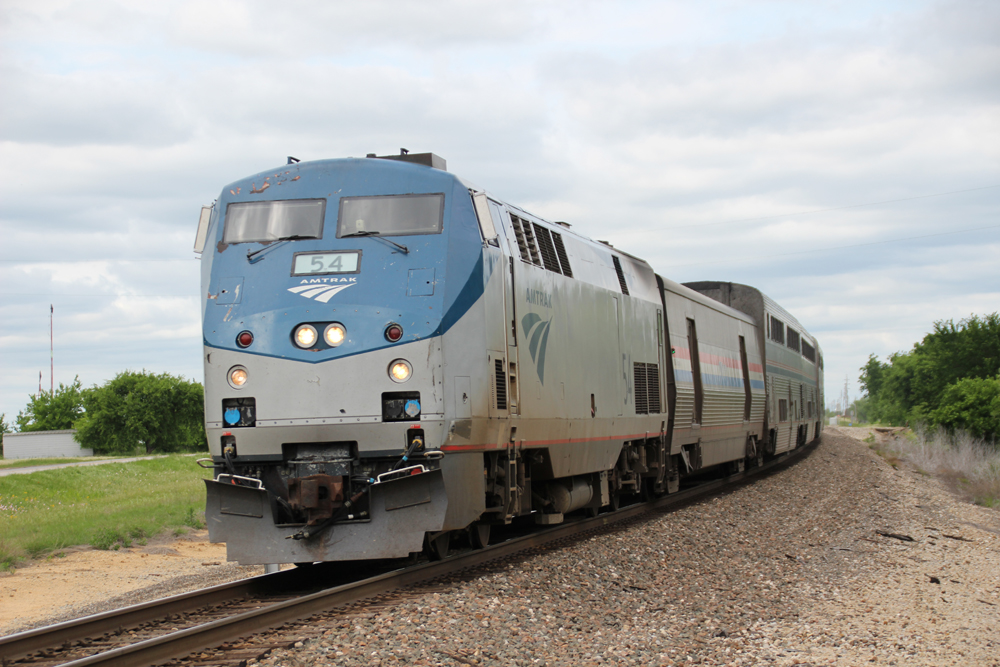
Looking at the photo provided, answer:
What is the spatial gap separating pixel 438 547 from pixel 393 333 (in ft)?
8.09

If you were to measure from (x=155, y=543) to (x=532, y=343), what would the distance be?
9129mm

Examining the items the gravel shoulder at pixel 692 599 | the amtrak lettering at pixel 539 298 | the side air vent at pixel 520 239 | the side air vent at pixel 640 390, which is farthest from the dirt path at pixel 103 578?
the side air vent at pixel 640 390

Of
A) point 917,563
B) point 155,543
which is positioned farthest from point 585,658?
point 155,543

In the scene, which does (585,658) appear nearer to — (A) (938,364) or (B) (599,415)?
(B) (599,415)

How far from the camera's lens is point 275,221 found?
9094 millimetres

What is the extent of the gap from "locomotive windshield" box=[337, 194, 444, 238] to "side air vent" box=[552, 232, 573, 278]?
309cm

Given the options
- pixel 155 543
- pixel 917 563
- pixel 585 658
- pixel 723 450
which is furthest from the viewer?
pixel 723 450

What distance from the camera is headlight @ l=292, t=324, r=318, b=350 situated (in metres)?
8.38

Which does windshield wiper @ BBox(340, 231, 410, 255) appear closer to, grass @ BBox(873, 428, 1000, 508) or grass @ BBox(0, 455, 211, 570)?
grass @ BBox(0, 455, 211, 570)

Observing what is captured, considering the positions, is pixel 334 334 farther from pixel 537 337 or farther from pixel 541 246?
pixel 541 246

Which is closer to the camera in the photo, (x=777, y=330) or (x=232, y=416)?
(x=232, y=416)

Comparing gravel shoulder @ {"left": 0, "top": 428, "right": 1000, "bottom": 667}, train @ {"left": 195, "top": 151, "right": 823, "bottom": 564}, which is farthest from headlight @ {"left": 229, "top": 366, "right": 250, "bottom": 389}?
gravel shoulder @ {"left": 0, "top": 428, "right": 1000, "bottom": 667}

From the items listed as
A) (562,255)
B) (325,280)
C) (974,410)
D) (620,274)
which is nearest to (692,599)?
(325,280)

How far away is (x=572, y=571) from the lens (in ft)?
31.5
